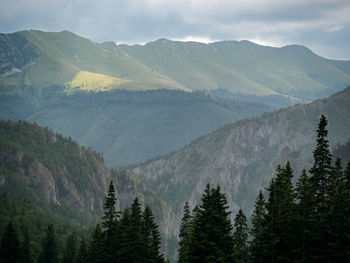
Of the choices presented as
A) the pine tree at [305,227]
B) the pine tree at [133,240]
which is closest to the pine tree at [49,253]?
the pine tree at [133,240]

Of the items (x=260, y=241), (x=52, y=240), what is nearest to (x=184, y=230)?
(x=260, y=241)

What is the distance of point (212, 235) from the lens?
2237 inches

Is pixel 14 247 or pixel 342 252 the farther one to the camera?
pixel 14 247

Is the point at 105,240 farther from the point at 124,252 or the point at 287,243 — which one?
the point at 287,243

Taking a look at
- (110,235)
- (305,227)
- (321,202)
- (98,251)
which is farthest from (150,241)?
(321,202)

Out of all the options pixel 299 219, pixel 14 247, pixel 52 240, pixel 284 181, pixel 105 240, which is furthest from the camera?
pixel 52 240

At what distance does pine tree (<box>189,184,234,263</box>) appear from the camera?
55.7m

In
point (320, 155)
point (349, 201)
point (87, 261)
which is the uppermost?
point (320, 155)

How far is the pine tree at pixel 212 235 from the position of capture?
55.7 m

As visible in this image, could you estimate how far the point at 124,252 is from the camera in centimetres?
6756

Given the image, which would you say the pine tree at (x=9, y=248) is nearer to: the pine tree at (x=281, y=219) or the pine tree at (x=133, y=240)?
the pine tree at (x=133, y=240)

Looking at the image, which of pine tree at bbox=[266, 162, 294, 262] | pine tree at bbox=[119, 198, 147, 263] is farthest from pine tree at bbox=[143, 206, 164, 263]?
pine tree at bbox=[266, 162, 294, 262]

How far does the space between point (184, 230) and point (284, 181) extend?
22144 millimetres

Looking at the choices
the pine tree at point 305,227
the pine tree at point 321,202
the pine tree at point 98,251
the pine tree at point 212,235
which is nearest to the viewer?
the pine tree at point 212,235
